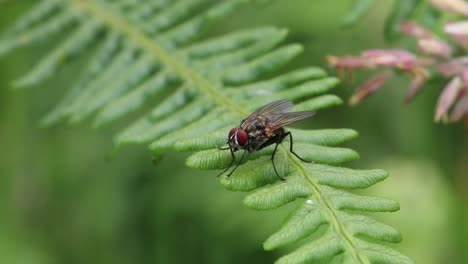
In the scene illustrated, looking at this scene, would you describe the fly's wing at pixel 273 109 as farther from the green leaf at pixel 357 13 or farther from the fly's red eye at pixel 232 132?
the green leaf at pixel 357 13

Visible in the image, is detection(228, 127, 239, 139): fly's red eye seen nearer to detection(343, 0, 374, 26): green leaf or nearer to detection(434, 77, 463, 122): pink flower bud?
detection(434, 77, 463, 122): pink flower bud

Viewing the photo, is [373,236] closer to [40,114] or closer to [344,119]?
[344,119]

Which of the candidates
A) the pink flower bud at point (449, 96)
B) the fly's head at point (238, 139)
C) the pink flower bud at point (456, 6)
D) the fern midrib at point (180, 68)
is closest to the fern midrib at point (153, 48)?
the fern midrib at point (180, 68)

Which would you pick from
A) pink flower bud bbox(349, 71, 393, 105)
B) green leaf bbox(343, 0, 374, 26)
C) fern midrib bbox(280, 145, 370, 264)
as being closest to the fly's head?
fern midrib bbox(280, 145, 370, 264)

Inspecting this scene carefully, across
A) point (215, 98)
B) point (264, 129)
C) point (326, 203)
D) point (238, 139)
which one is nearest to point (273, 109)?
point (264, 129)

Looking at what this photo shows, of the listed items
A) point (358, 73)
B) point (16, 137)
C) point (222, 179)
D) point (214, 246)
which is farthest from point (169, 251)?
point (222, 179)

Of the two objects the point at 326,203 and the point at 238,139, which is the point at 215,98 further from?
the point at 326,203
